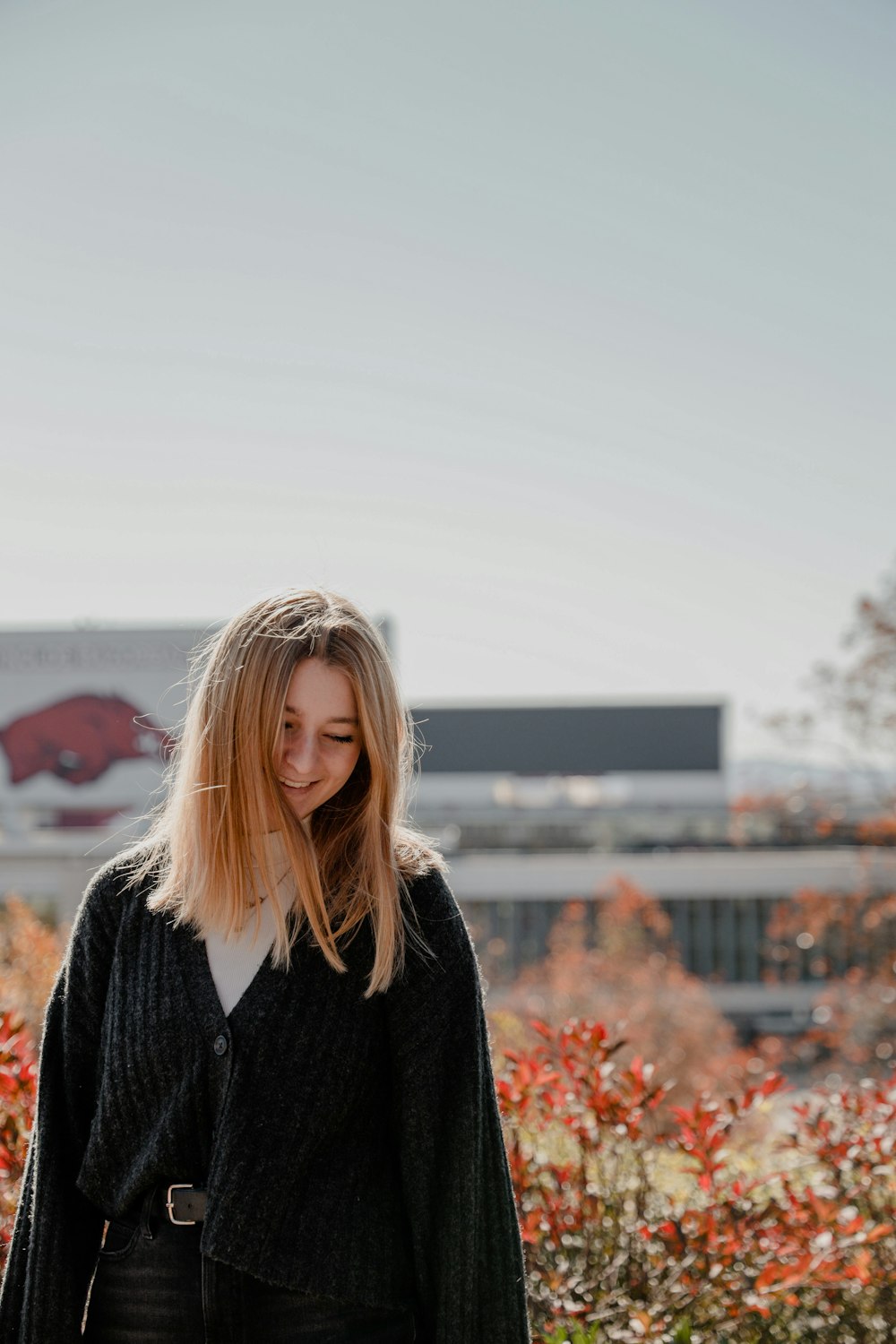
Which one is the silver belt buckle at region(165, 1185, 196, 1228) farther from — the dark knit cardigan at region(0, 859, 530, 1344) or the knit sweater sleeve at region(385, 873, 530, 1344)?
the knit sweater sleeve at region(385, 873, 530, 1344)

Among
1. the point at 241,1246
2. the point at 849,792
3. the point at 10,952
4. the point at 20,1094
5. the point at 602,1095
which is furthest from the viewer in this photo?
the point at 849,792

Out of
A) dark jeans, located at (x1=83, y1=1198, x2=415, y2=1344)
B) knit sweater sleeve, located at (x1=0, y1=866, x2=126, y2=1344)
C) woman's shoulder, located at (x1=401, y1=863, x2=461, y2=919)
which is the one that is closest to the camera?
dark jeans, located at (x1=83, y1=1198, x2=415, y2=1344)

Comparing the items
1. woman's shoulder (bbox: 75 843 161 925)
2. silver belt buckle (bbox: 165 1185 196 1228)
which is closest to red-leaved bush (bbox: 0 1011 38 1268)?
woman's shoulder (bbox: 75 843 161 925)

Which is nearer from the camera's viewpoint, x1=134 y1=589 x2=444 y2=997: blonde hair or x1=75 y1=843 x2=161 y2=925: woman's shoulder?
x1=134 y1=589 x2=444 y2=997: blonde hair

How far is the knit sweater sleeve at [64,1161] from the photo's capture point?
1.92m

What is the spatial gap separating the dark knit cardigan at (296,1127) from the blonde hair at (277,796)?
0.20ft

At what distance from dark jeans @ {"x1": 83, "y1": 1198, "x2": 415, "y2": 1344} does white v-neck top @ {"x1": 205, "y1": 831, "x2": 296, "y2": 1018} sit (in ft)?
1.15

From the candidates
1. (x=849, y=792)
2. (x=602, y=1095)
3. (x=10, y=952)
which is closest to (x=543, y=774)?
(x=849, y=792)

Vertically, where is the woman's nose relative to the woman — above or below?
above

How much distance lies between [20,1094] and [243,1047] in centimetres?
144

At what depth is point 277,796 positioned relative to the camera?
78.7 inches

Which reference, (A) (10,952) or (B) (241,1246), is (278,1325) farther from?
(A) (10,952)

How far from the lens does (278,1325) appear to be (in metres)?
1.84

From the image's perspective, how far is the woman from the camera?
6.08 ft
